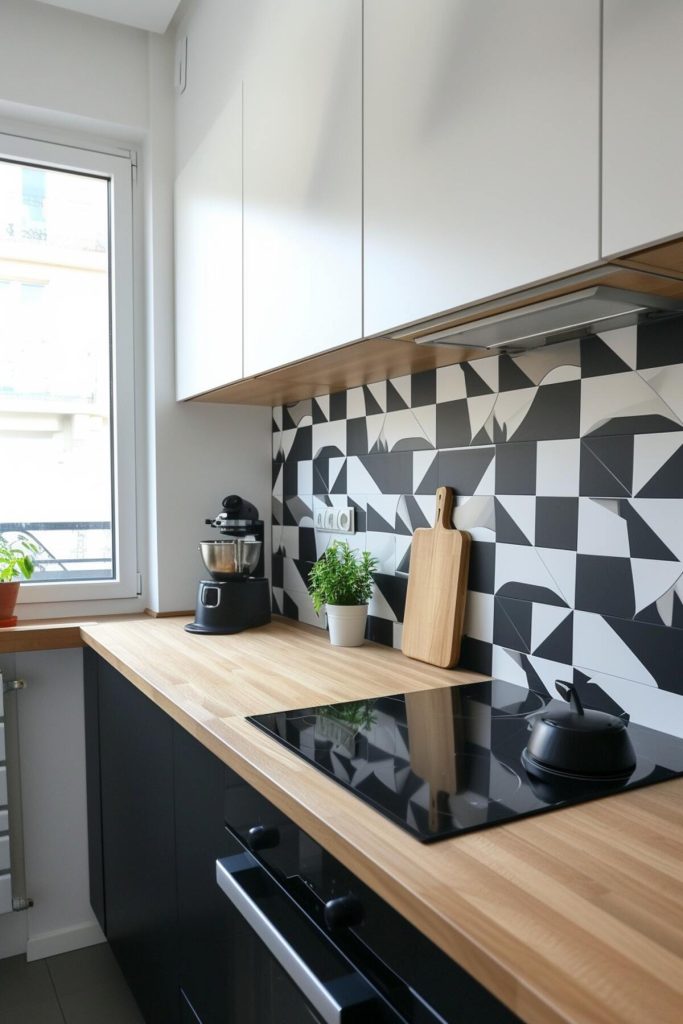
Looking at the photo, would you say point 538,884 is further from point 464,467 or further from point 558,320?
point 464,467

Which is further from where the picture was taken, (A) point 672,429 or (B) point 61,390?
(B) point 61,390

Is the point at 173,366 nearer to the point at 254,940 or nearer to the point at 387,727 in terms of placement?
the point at 387,727

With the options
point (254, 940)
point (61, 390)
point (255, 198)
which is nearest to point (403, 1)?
point (255, 198)

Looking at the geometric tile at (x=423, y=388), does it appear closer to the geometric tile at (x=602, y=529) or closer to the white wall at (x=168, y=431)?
the geometric tile at (x=602, y=529)

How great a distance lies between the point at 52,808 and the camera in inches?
92.9

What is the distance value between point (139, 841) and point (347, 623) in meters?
0.70

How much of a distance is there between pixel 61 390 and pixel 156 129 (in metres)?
0.86

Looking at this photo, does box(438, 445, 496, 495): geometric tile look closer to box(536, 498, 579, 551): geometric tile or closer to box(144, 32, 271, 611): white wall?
box(536, 498, 579, 551): geometric tile

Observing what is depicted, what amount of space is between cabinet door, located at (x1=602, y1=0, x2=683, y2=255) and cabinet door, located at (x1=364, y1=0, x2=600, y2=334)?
2 cm

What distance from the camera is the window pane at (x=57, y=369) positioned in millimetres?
2379

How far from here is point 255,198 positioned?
5.90 ft

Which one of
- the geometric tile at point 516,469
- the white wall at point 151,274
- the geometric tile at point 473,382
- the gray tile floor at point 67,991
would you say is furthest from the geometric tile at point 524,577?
the gray tile floor at point 67,991

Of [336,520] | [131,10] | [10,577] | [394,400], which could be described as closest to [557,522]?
[394,400]

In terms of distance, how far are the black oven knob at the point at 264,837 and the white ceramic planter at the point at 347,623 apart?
81cm
